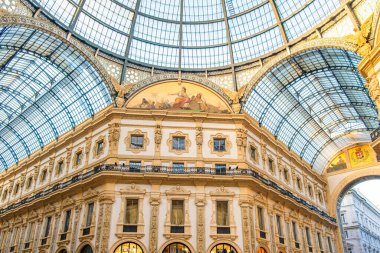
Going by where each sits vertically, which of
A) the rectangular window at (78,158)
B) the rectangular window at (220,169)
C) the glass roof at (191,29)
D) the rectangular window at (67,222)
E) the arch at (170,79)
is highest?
the glass roof at (191,29)

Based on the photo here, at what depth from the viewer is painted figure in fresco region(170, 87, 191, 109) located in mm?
35812

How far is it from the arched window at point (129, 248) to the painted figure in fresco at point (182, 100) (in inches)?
574

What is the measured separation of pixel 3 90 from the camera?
145 ft

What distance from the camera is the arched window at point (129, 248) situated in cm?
2860

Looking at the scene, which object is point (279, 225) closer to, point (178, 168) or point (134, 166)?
point (178, 168)

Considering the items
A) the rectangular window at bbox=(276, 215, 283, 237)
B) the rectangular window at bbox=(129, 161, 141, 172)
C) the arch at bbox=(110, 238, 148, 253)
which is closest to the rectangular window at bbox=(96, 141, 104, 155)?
the rectangular window at bbox=(129, 161, 141, 172)

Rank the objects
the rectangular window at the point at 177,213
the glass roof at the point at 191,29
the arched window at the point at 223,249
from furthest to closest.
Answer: the glass roof at the point at 191,29 → the rectangular window at the point at 177,213 → the arched window at the point at 223,249

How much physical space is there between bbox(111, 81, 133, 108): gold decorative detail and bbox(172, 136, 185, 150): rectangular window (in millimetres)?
6954

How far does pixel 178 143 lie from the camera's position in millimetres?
34250

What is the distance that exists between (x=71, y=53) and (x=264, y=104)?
24438 mm

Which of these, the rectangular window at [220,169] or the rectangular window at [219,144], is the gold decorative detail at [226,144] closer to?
the rectangular window at [219,144]

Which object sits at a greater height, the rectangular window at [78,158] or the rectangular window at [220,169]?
Answer: the rectangular window at [78,158]

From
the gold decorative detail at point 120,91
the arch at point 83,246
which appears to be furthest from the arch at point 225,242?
the gold decorative detail at point 120,91

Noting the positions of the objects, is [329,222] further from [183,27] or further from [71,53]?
[71,53]
